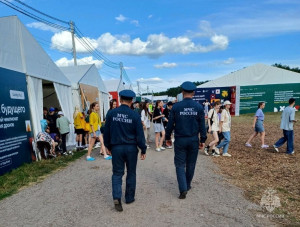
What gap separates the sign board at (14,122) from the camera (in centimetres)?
626

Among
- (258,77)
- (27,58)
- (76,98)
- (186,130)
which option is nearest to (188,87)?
(186,130)

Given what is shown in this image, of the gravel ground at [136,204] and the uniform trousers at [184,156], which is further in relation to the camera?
the uniform trousers at [184,156]

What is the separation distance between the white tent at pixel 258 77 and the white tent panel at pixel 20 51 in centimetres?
2580

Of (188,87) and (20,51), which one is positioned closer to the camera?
(188,87)

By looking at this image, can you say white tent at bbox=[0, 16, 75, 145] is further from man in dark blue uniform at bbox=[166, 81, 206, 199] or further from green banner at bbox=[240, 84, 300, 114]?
green banner at bbox=[240, 84, 300, 114]

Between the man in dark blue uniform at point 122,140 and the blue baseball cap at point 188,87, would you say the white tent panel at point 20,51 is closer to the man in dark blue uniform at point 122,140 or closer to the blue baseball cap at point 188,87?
the man in dark blue uniform at point 122,140

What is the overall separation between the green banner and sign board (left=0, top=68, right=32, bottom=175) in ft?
80.7

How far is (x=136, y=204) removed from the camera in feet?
13.2

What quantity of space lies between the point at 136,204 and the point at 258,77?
99.5 ft

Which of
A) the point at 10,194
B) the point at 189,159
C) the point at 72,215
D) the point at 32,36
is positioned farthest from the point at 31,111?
the point at 189,159

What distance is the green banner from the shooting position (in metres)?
27.1

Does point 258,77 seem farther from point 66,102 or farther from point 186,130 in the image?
point 186,130

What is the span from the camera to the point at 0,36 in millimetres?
6598

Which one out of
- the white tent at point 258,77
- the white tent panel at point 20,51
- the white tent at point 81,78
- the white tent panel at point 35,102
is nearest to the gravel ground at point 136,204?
the white tent panel at point 35,102
